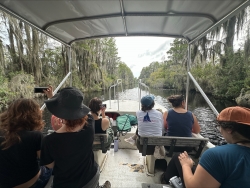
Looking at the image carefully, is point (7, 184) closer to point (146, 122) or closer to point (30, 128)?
point (30, 128)

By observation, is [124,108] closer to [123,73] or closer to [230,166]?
[230,166]

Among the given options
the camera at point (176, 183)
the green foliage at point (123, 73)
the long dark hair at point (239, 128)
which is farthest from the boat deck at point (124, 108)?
the green foliage at point (123, 73)

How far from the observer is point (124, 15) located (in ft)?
7.64

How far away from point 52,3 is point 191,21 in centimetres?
206

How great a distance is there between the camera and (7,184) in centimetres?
135

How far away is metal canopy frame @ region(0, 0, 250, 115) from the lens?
1930mm

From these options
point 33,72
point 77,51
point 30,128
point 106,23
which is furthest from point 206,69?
point 30,128

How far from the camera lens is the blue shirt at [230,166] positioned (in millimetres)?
963

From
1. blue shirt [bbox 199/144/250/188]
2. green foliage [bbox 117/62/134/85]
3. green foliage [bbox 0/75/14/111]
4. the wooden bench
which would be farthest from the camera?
green foliage [bbox 117/62/134/85]

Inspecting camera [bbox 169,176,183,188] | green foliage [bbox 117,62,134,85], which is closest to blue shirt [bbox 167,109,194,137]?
camera [bbox 169,176,183,188]

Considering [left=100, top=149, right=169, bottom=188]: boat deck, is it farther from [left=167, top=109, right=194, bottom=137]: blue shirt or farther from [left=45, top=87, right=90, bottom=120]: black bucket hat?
[left=45, top=87, right=90, bottom=120]: black bucket hat

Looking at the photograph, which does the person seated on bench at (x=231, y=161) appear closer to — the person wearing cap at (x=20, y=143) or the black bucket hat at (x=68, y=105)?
the black bucket hat at (x=68, y=105)

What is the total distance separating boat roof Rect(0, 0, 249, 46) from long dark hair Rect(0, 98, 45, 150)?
1.29 meters

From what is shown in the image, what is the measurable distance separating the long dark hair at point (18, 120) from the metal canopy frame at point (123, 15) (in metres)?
1.29
